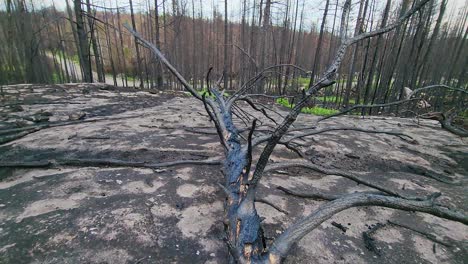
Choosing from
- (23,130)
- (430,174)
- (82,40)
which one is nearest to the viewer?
(430,174)

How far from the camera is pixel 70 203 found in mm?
1749

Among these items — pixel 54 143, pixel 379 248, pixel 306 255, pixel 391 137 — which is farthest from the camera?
pixel 391 137

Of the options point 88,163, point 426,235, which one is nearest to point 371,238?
point 426,235

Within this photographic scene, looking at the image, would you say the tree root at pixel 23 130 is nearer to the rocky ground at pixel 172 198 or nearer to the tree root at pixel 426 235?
the rocky ground at pixel 172 198

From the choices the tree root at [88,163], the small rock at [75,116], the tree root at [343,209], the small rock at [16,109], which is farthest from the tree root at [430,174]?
the small rock at [16,109]

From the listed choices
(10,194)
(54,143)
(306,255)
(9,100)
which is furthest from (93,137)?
(9,100)

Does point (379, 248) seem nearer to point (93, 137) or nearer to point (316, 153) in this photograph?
point (316, 153)

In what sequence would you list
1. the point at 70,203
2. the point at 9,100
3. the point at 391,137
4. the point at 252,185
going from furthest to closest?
the point at 9,100 → the point at 391,137 → the point at 70,203 → the point at 252,185

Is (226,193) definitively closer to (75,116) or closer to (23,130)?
(23,130)

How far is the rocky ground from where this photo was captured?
1.39 metres

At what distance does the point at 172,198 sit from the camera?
1.95 m

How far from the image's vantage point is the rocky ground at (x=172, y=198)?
139 centimetres

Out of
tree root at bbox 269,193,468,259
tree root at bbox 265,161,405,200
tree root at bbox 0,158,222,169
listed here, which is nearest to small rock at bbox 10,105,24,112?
tree root at bbox 0,158,222,169

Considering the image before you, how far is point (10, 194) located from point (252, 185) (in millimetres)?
2045
